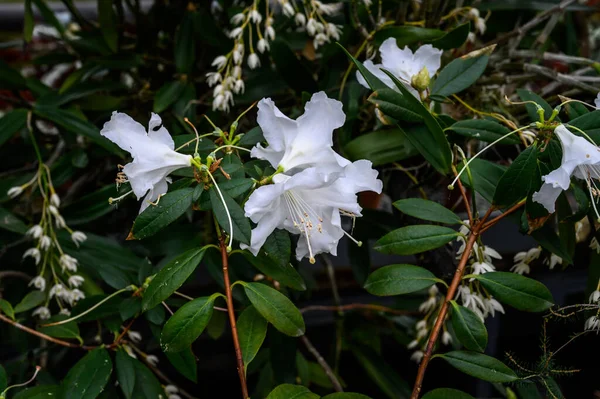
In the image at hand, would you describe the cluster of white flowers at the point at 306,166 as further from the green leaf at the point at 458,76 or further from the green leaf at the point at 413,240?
the green leaf at the point at 458,76

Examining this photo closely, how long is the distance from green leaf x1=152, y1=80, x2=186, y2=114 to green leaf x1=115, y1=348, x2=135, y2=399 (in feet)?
1.32

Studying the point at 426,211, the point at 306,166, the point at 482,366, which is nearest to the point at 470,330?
the point at 482,366

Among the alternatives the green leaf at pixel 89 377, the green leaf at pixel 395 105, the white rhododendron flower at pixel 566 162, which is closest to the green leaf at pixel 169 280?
the green leaf at pixel 89 377

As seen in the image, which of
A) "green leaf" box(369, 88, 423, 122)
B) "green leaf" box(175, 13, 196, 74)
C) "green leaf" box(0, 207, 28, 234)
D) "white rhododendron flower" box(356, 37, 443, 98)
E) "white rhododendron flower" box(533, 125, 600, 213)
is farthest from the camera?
"green leaf" box(175, 13, 196, 74)

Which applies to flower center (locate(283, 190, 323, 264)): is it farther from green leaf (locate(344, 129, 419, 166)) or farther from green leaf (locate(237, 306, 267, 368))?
green leaf (locate(344, 129, 419, 166))

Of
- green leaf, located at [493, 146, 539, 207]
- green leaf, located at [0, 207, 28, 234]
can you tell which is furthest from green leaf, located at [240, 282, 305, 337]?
green leaf, located at [0, 207, 28, 234]

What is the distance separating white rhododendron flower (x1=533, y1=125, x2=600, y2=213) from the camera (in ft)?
2.00

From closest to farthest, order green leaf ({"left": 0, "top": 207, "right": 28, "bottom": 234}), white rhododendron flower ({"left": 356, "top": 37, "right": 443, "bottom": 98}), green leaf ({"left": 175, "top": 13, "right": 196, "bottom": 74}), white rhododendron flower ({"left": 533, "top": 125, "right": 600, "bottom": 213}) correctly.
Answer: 1. white rhododendron flower ({"left": 533, "top": 125, "right": 600, "bottom": 213})
2. white rhododendron flower ({"left": 356, "top": 37, "right": 443, "bottom": 98})
3. green leaf ({"left": 0, "top": 207, "right": 28, "bottom": 234})
4. green leaf ({"left": 175, "top": 13, "right": 196, "bottom": 74})

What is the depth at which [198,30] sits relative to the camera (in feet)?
3.52

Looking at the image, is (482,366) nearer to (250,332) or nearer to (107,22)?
(250,332)

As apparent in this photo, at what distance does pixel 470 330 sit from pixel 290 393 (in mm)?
207

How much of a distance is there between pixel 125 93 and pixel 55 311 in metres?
0.44

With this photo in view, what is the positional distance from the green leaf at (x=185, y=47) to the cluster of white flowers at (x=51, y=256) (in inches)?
11.6

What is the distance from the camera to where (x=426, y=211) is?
74cm
